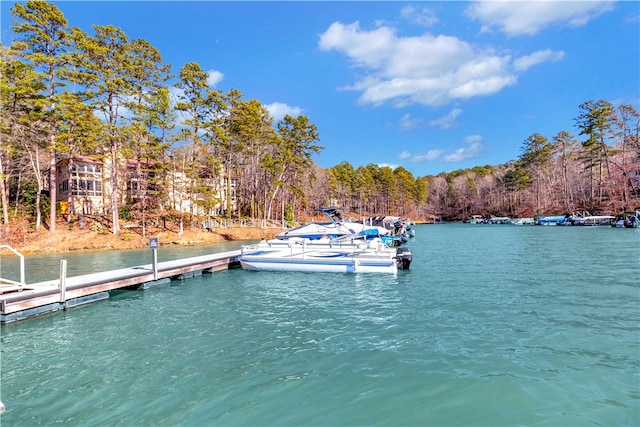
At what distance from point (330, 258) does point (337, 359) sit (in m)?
11.0

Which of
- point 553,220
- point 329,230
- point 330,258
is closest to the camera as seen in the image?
point 330,258

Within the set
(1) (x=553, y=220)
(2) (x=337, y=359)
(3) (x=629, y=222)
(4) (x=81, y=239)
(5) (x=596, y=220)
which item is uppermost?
(4) (x=81, y=239)

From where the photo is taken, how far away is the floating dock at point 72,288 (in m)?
10.3

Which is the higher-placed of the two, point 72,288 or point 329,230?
point 329,230

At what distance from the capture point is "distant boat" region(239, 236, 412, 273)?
1731 centimetres

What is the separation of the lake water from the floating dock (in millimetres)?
447

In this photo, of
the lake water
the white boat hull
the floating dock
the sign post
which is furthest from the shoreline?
the lake water

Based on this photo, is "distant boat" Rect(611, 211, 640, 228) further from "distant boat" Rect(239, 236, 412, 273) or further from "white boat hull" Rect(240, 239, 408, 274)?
"white boat hull" Rect(240, 239, 408, 274)

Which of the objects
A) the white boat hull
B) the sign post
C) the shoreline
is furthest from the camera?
the shoreline

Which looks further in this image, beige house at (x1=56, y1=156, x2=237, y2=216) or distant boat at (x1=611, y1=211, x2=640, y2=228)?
distant boat at (x1=611, y1=211, x2=640, y2=228)

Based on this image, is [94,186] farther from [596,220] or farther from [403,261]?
[596,220]

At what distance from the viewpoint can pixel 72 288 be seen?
12.0 meters

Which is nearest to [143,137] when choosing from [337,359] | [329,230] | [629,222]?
[329,230]

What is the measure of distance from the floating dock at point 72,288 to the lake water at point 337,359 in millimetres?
447
